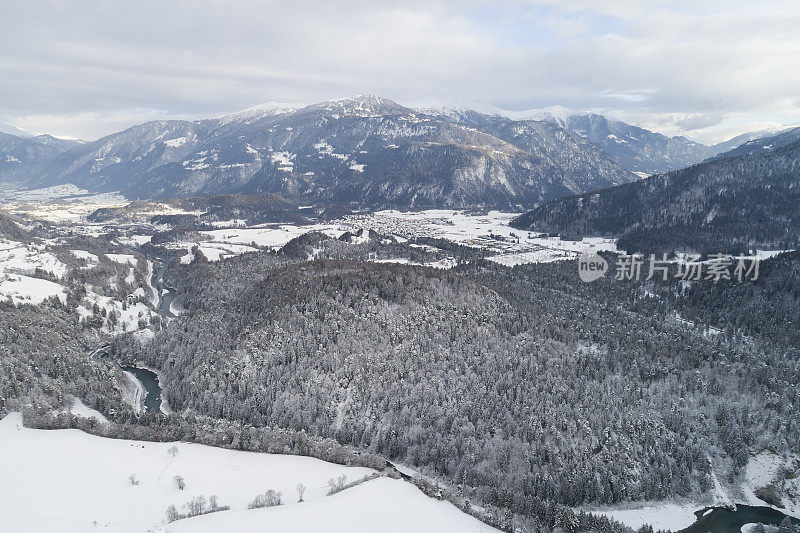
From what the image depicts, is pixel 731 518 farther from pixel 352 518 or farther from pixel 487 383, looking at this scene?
pixel 352 518

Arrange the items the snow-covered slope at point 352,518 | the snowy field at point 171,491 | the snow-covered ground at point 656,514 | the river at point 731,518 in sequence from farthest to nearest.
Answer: the snow-covered ground at point 656,514, the river at point 731,518, the snowy field at point 171,491, the snow-covered slope at point 352,518

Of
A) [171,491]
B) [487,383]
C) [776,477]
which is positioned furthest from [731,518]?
[171,491]

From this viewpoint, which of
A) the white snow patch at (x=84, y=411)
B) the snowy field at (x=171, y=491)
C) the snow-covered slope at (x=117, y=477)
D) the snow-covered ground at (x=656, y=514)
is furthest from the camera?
the white snow patch at (x=84, y=411)

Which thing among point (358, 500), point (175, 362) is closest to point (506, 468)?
point (358, 500)

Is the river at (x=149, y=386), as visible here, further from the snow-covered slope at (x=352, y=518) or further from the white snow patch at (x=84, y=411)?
the snow-covered slope at (x=352, y=518)

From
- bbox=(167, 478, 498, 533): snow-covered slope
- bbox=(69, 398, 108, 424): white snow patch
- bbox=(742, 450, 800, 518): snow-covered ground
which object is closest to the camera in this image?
bbox=(167, 478, 498, 533): snow-covered slope

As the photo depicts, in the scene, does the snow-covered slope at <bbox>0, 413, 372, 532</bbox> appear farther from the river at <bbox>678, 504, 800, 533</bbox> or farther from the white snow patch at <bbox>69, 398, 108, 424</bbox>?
the river at <bbox>678, 504, 800, 533</bbox>

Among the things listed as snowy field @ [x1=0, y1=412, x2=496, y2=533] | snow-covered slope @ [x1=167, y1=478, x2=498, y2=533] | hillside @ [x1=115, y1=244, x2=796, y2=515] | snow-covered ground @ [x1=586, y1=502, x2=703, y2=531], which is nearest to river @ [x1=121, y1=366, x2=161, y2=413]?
hillside @ [x1=115, y1=244, x2=796, y2=515]

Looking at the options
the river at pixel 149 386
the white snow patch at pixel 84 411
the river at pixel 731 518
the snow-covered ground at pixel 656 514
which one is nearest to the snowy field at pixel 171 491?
the white snow patch at pixel 84 411
